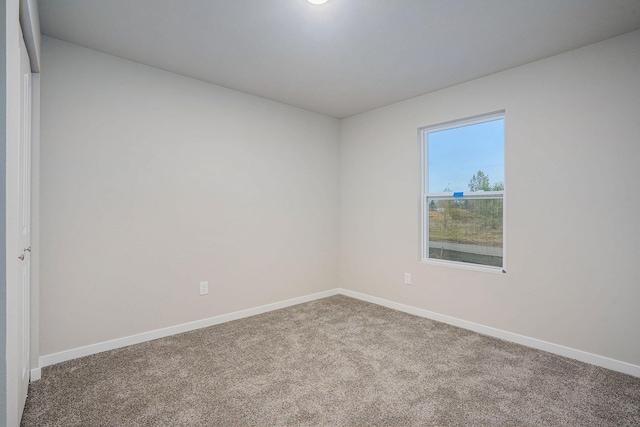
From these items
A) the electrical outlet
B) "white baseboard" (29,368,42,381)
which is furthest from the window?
"white baseboard" (29,368,42,381)

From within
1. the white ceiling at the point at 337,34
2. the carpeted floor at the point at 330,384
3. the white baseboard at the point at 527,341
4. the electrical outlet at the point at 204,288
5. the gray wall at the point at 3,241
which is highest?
the white ceiling at the point at 337,34

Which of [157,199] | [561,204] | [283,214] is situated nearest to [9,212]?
[157,199]

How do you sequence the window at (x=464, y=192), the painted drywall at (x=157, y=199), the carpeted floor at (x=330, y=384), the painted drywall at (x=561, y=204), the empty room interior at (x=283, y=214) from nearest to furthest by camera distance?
the carpeted floor at (x=330, y=384) < the empty room interior at (x=283, y=214) < the painted drywall at (x=561, y=204) < the painted drywall at (x=157, y=199) < the window at (x=464, y=192)

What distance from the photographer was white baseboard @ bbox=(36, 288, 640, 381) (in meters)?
2.40

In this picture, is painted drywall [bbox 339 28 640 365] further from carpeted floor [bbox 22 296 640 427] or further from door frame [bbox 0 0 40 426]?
door frame [bbox 0 0 40 426]

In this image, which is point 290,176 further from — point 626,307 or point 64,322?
point 626,307

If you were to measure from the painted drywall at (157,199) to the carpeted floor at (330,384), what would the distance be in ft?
1.43

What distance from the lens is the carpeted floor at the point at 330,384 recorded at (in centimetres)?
183

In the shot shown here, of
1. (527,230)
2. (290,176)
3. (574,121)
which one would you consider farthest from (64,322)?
(574,121)

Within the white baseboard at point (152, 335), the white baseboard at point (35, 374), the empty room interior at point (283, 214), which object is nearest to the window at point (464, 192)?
the empty room interior at point (283, 214)

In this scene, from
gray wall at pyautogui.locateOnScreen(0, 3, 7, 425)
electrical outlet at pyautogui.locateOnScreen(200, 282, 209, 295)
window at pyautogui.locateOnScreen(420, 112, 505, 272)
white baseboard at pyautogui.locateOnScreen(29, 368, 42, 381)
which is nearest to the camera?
gray wall at pyautogui.locateOnScreen(0, 3, 7, 425)

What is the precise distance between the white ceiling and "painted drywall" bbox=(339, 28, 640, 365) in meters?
0.24

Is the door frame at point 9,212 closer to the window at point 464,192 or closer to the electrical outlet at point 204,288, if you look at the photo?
the electrical outlet at point 204,288

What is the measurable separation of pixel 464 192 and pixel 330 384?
7.61 ft
